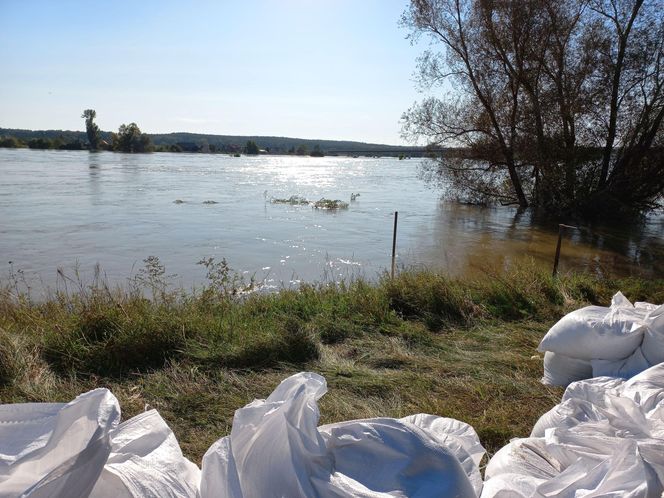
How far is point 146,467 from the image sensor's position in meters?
1.66

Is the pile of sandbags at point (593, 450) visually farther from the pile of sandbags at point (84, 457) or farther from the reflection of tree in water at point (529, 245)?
the reflection of tree in water at point (529, 245)

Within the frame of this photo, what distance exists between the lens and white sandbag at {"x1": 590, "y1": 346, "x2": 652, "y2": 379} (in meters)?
3.04

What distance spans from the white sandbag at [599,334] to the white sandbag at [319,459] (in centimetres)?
183

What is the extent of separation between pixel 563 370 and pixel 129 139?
78.6 metres

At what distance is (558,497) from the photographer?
1.77m

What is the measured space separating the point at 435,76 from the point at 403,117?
5.41 ft

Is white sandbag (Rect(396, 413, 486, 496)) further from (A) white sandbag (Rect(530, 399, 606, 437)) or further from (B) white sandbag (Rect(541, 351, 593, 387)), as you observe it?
(B) white sandbag (Rect(541, 351, 593, 387))

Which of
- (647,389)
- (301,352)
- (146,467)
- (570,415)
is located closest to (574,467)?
(570,415)

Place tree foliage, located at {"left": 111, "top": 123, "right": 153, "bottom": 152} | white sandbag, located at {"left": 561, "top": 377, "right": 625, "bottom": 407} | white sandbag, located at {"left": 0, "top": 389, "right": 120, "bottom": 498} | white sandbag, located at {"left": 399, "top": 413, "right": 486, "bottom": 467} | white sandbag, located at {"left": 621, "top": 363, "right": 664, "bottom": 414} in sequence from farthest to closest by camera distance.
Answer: tree foliage, located at {"left": 111, "top": 123, "right": 153, "bottom": 152}, white sandbag, located at {"left": 561, "top": 377, "right": 625, "bottom": 407}, white sandbag, located at {"left": 621, "top": 363, "right": 664, "bottom": 414}, white sandbag, located at {"left": 399, "top": 413, "right": 486, "bottom": 467}, white sandbag, located at {"left": 0, "top": 389, "right": 120, "bottom": 498}

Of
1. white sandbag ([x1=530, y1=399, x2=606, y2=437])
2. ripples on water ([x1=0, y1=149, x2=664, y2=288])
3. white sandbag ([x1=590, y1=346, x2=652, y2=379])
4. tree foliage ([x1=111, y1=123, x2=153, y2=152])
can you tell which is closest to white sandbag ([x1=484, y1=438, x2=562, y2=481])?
white sandbag ([x1=530, y1=399, x2=606, y2=437])

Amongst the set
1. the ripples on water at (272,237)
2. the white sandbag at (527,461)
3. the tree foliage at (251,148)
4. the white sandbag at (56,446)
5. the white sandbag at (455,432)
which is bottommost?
the ripples on water at (272,237)

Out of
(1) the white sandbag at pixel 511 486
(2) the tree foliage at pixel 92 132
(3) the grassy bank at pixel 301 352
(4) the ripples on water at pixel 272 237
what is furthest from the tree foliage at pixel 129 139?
(1) the white sandbag at pixel 511 486

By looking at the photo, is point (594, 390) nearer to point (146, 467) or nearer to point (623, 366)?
point (623, 366)

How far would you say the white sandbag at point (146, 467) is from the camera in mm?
1527
